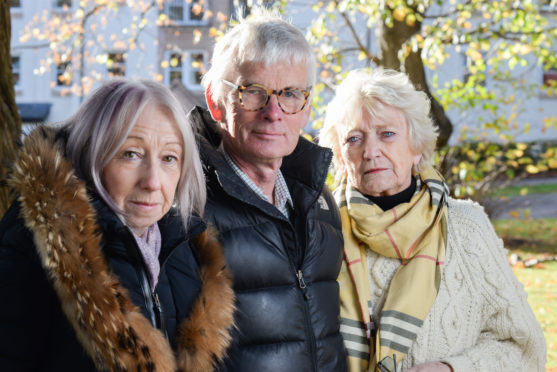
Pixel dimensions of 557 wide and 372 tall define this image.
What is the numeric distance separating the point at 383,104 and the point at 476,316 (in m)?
1.07

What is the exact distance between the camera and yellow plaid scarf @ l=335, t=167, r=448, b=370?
303cm

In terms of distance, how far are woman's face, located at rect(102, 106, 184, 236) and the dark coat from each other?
1.36 feet

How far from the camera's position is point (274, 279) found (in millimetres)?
2709

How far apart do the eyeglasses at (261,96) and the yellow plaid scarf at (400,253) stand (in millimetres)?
646

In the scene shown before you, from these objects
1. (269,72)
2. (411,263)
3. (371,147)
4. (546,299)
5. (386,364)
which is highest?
(269,72)

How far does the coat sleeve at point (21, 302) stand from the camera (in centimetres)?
198

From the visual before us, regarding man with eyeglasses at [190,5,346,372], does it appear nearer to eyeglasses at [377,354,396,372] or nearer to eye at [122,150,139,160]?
eyeglasses at [377,354,396,372]

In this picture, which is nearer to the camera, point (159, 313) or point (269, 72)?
point (159, 313)

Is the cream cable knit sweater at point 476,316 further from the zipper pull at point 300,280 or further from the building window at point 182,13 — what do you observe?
the building window at point 182,13

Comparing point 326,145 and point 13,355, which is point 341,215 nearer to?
point 326,145

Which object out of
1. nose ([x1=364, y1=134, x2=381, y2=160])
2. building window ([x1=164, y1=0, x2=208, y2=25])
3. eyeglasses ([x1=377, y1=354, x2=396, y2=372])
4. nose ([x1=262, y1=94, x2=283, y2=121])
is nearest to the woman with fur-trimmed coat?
nose ([x1=262, y1=94, x2=283, y2=121])

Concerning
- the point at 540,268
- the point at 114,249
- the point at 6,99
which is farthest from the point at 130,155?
the point at 540,268

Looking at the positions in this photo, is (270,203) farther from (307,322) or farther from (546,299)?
(546,299)

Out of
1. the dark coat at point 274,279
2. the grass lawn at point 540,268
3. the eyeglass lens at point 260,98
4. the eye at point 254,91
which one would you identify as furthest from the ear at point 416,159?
the grass lawn at point 540,268
